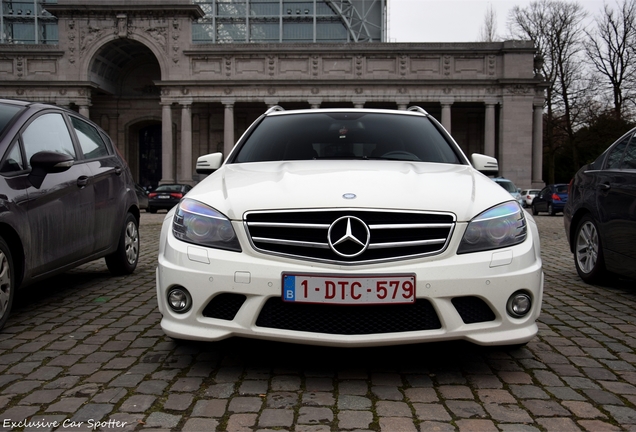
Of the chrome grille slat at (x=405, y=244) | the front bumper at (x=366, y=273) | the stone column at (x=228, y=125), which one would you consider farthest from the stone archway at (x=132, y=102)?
the chrome grille slat at (x=405, y=244)

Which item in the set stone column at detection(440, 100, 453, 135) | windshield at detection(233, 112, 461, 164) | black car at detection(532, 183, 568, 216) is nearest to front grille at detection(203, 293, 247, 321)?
windshield at detection(233, 112, 461, 164)

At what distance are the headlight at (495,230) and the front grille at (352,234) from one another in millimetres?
118

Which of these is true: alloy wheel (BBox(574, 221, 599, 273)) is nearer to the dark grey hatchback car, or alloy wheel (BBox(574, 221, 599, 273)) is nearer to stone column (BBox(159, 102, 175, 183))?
the dark grey hatchback car

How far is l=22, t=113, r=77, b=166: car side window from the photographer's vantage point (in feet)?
16.1

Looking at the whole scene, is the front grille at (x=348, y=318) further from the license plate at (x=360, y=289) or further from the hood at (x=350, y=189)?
the hood at (x=350, y=189)

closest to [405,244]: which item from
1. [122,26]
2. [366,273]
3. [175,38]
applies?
[366,273]

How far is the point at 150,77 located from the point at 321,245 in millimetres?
53220

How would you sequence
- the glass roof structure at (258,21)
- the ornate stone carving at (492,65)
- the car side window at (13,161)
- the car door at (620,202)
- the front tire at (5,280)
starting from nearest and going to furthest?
the front tire at (5,280)
the car side window at (13,161)
the car door at (620,202)
the ornate stone carving at (492,65)
the glass roof structure at (258,21)

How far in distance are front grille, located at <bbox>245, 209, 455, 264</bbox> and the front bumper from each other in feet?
0.18

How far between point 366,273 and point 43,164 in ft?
Result: 9.92

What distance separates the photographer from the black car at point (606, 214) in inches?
224

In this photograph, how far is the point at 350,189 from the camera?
3.36 meters

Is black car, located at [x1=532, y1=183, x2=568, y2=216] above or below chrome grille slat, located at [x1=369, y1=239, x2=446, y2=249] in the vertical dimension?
below

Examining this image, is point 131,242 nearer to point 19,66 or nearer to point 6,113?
point 6,113
